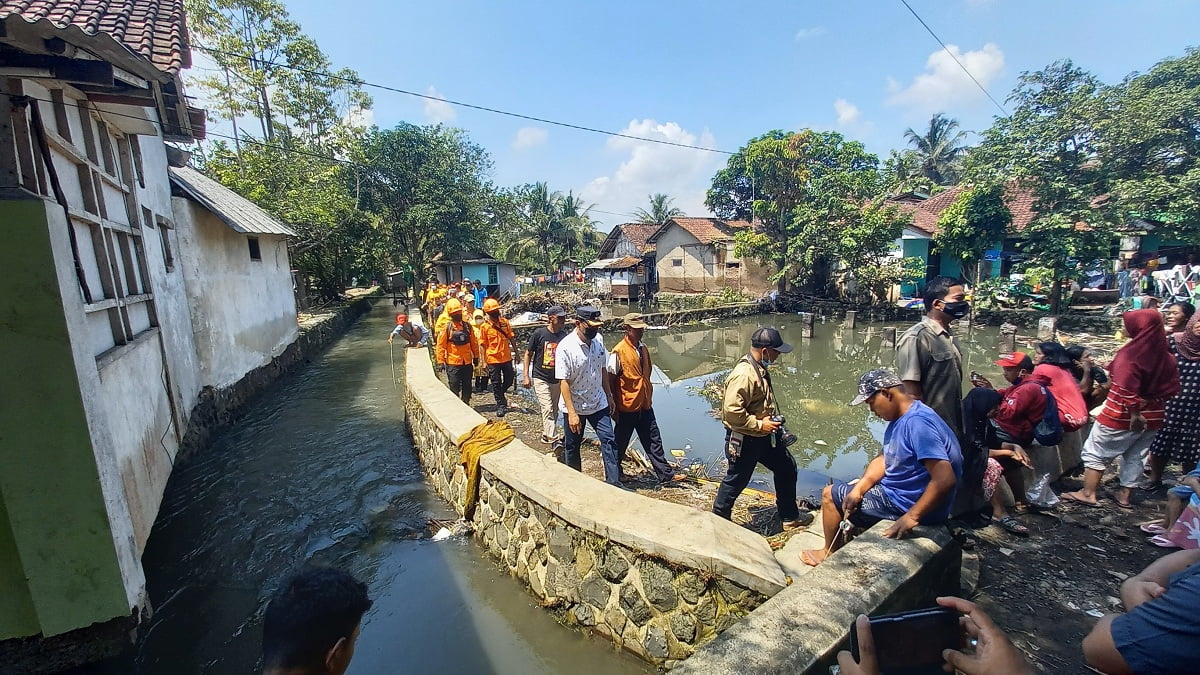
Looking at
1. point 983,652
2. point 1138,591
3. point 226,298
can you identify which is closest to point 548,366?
point 983,652

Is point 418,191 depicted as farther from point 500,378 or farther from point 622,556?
point 622,556

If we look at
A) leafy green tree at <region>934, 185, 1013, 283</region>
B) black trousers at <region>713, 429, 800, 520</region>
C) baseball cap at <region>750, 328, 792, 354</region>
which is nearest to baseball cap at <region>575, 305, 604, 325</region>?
baseball cap at <region>750, 328, 792, 354</region>

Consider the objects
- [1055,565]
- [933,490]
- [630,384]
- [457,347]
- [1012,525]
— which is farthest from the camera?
[457,347]

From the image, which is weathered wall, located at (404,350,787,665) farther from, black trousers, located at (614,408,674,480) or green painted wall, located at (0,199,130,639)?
green painted wall, located at (0,199,130,639)

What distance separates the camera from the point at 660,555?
114 inches

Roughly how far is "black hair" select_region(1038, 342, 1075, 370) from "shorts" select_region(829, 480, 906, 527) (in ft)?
8.49

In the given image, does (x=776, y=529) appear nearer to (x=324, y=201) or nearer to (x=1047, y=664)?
(x=1047, y=664)

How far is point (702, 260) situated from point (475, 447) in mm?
26997

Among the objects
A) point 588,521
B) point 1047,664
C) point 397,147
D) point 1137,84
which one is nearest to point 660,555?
point 588,521

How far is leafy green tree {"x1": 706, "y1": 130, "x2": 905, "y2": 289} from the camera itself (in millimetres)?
21844

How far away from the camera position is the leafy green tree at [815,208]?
21844 mm

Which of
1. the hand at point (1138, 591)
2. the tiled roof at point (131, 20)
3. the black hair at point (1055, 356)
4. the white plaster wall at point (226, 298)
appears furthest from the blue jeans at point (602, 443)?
the white plaster wall at point (226, 298)

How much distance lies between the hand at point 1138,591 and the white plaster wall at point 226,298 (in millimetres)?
10116

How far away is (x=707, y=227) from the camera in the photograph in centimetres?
3083
